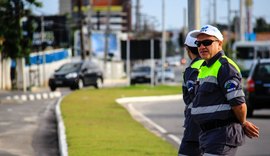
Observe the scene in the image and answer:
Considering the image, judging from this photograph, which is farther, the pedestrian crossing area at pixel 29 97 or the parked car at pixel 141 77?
the parked car at pixel 141 77

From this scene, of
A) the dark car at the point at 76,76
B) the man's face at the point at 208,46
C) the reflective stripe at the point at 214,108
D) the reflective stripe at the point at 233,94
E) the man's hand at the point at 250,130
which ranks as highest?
the man's face at the point at 208,46

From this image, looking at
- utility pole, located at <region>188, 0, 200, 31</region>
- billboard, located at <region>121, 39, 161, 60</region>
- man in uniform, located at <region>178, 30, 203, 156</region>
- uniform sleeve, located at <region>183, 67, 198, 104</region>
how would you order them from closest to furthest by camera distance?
→ man in uniform, located at <region>178, 30, 203, 156</region> < uniform sleeve, located at <region>183, 67, 198, 104</region> < utility pole, located at <region>188, 0, 200, 31</region> < billboard, located at <region>121, 39, 161, 60</region>

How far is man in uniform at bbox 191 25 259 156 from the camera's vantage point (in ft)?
23.6

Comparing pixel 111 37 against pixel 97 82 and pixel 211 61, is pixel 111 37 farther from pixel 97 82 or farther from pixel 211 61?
pixel 211 61

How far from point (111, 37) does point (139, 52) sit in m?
65.1

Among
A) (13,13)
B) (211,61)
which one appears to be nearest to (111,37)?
(13,13)

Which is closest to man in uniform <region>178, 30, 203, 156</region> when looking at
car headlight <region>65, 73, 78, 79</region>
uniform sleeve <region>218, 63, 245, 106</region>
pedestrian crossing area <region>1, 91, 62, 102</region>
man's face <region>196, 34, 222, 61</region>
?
man's face <region>196, 34, 222, 61</region>

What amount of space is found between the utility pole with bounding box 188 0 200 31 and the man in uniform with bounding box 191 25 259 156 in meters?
5.08

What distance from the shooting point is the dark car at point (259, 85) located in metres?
22.6

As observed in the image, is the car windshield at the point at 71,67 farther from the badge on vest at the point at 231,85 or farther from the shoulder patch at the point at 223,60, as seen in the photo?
the badge on vest at the point at 231,85

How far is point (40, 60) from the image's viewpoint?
59438mm

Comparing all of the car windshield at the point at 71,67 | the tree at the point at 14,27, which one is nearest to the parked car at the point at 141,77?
the car windshield at the point at 71,67

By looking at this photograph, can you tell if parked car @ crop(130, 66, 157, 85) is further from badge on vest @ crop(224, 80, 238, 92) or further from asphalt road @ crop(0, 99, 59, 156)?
badge on vest @ crop(224, 80, 238, 92)

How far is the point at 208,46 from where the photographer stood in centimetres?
732
